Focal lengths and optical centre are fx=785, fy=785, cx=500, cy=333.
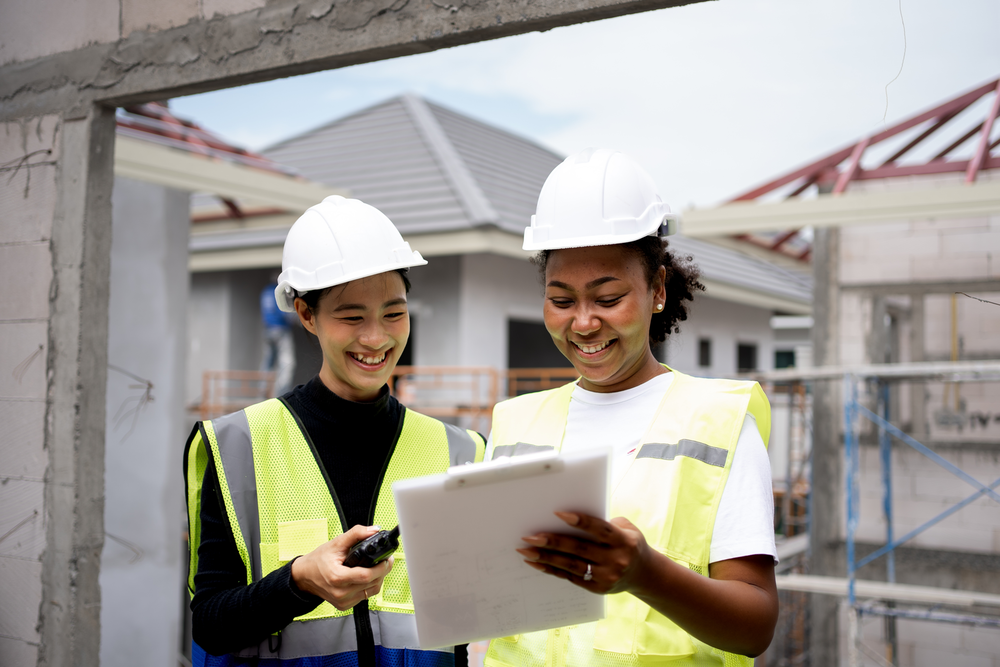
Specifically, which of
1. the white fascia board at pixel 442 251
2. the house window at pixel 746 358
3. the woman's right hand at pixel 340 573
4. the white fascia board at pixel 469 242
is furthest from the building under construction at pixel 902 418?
the house window at pixel 746 358

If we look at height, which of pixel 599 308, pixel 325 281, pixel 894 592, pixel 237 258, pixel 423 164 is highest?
pixel 423 164

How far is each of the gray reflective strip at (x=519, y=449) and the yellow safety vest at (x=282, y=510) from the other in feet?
1.04

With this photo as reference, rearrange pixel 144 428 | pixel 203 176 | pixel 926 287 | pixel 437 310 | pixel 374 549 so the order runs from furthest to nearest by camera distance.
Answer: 1. pixel 437 310
2. pixel 926 287
3. pixel 144 428
4. pixel 203 176
5. pixel 374 549

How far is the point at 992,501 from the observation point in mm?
7961

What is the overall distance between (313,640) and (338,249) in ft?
3.27

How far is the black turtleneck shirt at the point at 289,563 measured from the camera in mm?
1729

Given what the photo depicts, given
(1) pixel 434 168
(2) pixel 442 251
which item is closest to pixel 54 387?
(2) pixel 442 251

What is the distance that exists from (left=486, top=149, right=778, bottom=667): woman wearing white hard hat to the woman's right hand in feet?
1.22

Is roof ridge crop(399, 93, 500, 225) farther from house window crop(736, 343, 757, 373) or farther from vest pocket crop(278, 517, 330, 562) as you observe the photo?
house window crop(736, 343, 757, 373)

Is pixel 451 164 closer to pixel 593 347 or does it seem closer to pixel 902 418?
pixel 902 418

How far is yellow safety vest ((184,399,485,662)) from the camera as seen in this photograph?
76.7 inches

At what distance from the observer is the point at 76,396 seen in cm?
296

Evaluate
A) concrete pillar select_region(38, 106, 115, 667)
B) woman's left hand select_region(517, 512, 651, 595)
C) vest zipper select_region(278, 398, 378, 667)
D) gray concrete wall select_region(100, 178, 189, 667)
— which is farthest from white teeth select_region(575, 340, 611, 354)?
gray concrete wall select_region(100, 178, 189, 667)

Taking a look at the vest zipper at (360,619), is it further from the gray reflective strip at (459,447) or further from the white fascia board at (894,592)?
the white fascia board at (894,592)
